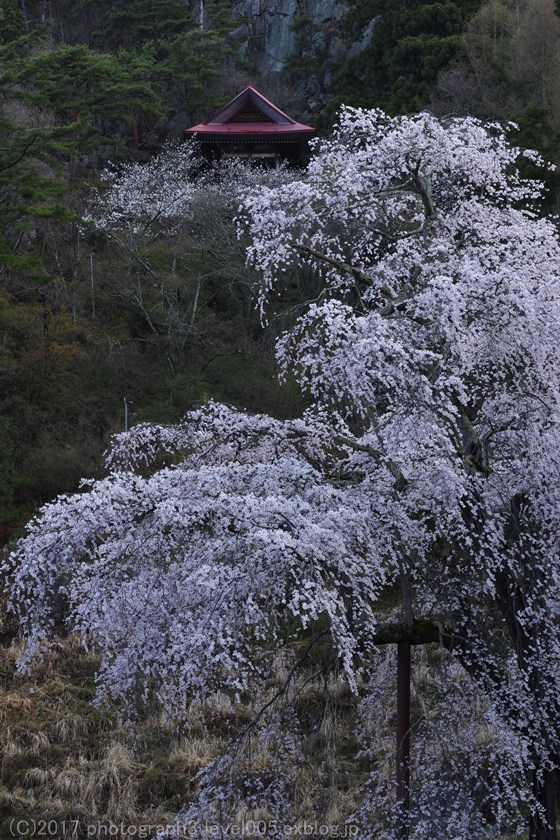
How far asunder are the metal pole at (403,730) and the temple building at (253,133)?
17.3 metres

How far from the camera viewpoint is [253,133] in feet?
68.7

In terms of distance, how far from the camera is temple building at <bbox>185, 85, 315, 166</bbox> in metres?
21.0

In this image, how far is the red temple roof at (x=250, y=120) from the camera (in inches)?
828

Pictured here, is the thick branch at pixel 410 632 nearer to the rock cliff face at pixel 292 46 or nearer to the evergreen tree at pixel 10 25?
the evergreen tree at pixel 10 25

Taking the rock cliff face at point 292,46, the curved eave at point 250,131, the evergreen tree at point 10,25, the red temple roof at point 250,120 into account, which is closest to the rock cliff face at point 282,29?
the rock cliff face at point 292,46

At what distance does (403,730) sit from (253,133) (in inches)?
702

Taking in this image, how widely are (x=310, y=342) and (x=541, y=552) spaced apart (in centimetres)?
183

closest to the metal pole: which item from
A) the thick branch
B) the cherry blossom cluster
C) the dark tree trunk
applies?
the thick branch

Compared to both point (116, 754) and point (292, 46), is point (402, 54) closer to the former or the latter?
point (292, 46)

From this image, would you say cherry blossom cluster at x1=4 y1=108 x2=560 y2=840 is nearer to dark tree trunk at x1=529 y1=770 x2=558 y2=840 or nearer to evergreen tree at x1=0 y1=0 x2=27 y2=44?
dark tree trunk at x1=529 y1=770 x2=558 y2=840

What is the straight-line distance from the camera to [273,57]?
3064 cm

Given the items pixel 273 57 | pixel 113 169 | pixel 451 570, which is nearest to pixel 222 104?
pixel 113 169

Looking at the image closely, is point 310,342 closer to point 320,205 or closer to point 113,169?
point 320,205

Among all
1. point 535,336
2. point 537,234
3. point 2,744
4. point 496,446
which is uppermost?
point 537,234
